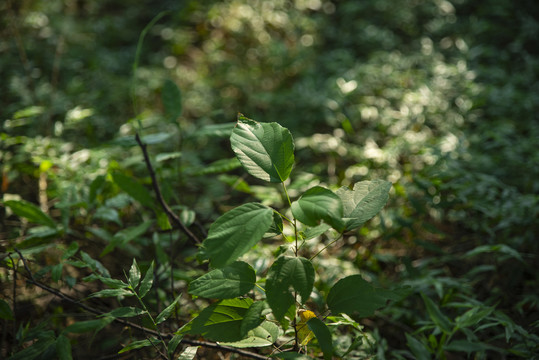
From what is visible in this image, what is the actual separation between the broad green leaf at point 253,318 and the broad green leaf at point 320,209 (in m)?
0.25

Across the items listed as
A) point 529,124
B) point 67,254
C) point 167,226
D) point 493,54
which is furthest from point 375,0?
point 67,254

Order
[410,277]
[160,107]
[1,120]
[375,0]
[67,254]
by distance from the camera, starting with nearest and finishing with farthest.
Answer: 1. [67,254]
2. [410,277]
3. [1,120]
4. [160,107]
5. [375,0]

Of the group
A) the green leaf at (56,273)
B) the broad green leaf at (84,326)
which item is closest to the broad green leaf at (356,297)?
the broad green leaf at (84,326)

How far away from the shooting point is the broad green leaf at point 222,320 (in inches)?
31.0

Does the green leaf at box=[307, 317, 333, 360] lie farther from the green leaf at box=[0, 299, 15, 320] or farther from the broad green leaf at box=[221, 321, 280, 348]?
the green leaf at box=[0, 299, 15, 320]

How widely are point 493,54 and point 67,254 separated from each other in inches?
126

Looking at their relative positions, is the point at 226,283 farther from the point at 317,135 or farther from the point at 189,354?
the point at 317,135

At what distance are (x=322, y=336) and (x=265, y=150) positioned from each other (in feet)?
1.49

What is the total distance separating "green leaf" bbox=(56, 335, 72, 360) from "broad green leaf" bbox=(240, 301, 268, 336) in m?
0.46

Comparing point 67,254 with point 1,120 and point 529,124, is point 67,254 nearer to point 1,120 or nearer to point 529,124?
point 1,120

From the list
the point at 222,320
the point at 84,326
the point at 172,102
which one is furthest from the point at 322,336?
the point at 172,102

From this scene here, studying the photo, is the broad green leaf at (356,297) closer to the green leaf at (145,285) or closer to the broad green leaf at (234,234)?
the broad green leaf at (234,234)

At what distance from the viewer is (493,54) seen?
2721 millimetres

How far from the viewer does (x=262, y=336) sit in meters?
0.85
